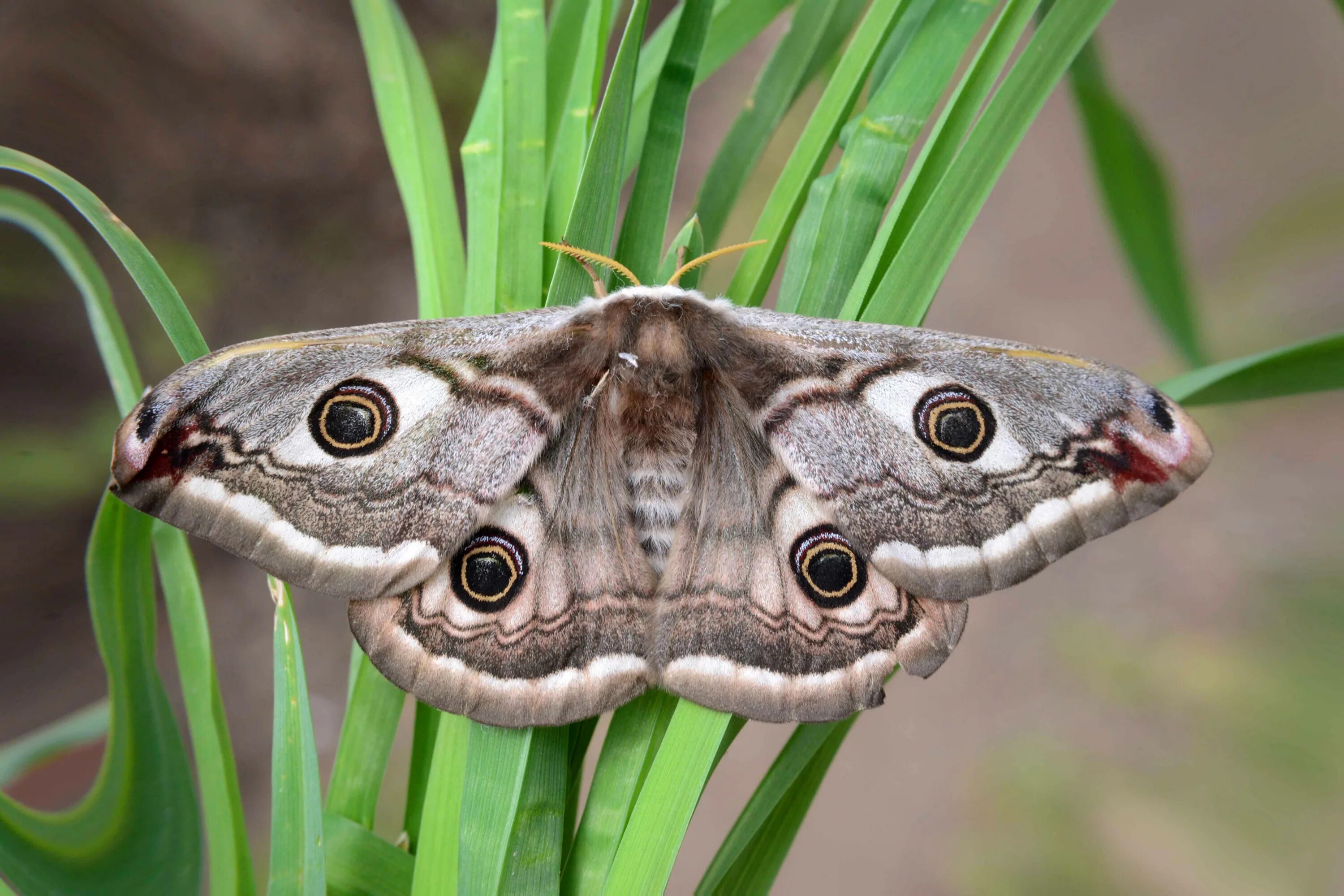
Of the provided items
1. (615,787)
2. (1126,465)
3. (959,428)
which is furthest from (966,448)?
(615,787)

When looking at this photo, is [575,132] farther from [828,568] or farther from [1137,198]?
[1137,198]

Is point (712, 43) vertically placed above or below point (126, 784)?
above

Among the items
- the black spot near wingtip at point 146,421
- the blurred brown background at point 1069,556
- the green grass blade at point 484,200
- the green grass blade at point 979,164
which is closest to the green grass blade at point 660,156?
the green grass blade at point 484,200

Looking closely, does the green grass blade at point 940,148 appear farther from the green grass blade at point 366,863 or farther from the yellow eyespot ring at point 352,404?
the green grass blade at point 366,863

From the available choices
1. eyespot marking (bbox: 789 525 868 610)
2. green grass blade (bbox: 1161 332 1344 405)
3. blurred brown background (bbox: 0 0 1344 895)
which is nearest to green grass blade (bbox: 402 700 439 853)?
eyespot marking (bbox: 789 525 868 610)

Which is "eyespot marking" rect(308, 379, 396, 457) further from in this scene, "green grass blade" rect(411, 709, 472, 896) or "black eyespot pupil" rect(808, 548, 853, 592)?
"black eyespot pupil" rect(808, 548, 853, 592)
